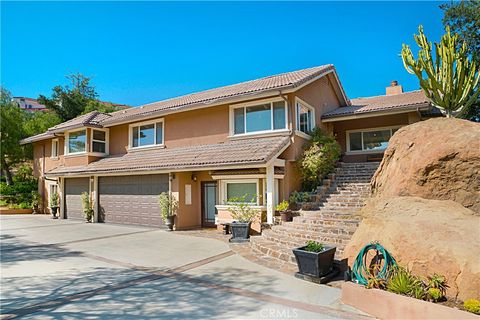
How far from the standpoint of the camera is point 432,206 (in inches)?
262

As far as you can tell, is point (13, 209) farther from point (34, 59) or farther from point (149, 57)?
point (149, 57)

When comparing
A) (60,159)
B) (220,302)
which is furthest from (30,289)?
(60,159)

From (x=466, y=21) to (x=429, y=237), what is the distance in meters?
18.1

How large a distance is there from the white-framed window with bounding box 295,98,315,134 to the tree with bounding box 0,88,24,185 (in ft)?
95.2

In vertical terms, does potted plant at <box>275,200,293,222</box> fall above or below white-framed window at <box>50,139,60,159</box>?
below

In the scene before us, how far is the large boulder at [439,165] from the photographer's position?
6863 mm

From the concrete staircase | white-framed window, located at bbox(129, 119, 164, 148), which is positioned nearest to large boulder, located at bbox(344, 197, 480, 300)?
the concrete staircase

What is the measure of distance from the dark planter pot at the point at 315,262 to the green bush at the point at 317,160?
21.4 ft

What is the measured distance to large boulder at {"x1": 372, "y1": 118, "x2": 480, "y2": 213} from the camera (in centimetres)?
686

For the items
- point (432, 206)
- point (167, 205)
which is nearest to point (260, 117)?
point (167, 205)

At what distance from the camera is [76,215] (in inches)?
825

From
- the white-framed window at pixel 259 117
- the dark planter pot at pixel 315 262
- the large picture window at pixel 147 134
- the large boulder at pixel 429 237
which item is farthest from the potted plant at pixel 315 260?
the large picture window at pixel 147 134

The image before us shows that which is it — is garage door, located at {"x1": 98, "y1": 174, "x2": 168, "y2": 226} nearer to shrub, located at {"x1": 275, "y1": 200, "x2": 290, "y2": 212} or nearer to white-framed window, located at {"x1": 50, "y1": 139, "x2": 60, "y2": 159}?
shrub, located at {"x1": 275, "y1": 200, "x2": 290, "y2": 212}

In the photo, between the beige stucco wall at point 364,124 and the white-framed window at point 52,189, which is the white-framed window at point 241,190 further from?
the white-framed window at point 52,189
